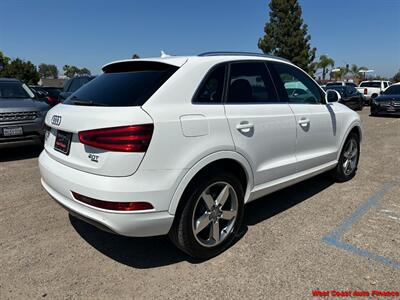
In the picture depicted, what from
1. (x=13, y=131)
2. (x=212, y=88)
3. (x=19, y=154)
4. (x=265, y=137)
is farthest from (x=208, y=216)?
(x=19, y=154)

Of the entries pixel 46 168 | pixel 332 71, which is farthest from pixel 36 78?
pixel 46 168

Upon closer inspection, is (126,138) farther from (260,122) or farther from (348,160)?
(348,160)

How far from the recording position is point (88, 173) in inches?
96.5

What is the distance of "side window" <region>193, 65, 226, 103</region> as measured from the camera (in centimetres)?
272

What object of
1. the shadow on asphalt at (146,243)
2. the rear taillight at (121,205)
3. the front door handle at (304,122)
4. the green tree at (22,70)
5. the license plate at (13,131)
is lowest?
the shadow on asphalt at (146,243)

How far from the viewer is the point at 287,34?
38438mm

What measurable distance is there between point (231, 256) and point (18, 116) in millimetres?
5073

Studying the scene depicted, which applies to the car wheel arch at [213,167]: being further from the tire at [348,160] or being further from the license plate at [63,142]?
the tire at [348,160]

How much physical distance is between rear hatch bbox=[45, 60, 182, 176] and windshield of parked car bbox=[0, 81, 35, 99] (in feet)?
15.3

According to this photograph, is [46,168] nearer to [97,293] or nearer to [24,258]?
[24,258]

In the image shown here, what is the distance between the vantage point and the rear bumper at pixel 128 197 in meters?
2.31

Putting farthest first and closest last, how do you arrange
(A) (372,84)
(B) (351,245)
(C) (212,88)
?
(A) (372,84)
(B) (351,245)
(C) (212,88)

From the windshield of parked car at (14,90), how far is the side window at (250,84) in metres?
5.67

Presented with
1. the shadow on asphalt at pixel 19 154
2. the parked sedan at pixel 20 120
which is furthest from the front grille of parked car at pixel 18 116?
the shadow on asphalt at pixel 19 154
